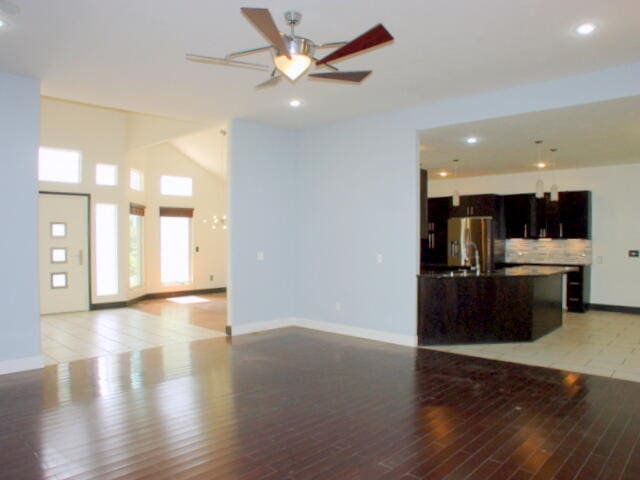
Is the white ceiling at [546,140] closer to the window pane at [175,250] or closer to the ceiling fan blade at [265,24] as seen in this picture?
the ceiling fan blade at [265,24]

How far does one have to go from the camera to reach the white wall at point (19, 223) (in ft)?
15.0

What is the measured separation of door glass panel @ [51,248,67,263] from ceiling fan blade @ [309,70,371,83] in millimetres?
6758

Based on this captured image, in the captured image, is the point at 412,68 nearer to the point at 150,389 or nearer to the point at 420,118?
the point at 420,118

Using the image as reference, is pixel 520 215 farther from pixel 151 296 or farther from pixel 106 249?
pixel 106 249

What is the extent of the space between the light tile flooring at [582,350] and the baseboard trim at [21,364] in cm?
441

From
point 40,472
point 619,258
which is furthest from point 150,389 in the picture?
point 619,258

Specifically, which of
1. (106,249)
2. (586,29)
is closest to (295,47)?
(586,29)

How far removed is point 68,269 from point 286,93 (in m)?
5.62

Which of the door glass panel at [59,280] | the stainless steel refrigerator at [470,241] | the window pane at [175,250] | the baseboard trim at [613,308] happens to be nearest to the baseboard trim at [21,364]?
the door glass panel at [59,280]

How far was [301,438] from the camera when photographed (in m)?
3.11

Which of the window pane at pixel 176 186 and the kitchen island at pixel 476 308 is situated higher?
the window pane at pixel 176 186

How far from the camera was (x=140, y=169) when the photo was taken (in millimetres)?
9820

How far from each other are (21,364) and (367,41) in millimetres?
4520

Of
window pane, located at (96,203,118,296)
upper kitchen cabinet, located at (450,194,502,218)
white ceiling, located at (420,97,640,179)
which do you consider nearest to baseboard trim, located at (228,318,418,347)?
white ceiling, located at (420,97,640,179)
